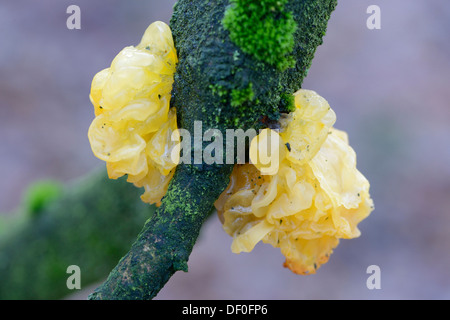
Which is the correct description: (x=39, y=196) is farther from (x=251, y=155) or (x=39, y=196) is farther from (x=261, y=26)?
(x=261, y=26)

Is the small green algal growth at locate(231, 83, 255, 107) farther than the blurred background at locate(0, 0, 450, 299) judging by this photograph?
No

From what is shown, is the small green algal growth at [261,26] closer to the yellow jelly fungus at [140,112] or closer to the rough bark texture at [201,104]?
the rough bark texture at [201,104]

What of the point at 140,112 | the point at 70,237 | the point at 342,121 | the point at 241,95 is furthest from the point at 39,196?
the point at 342,121

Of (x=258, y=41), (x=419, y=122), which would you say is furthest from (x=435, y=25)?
(x=258, y=41)

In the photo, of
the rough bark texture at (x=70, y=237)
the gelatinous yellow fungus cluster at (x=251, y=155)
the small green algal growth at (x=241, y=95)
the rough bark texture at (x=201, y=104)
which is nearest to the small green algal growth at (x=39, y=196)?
the rough bark texture at (x=70, y=237)

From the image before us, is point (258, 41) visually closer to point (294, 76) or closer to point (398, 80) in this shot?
point (294, 76)

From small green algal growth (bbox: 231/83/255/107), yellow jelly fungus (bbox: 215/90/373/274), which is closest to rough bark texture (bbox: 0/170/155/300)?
yellow jelly fungus (bbox: 215/90/373/274)

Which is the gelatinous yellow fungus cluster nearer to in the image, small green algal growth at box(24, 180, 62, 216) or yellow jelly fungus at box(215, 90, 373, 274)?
yellow jelly fungus at box(215, 90, 373, 274)
